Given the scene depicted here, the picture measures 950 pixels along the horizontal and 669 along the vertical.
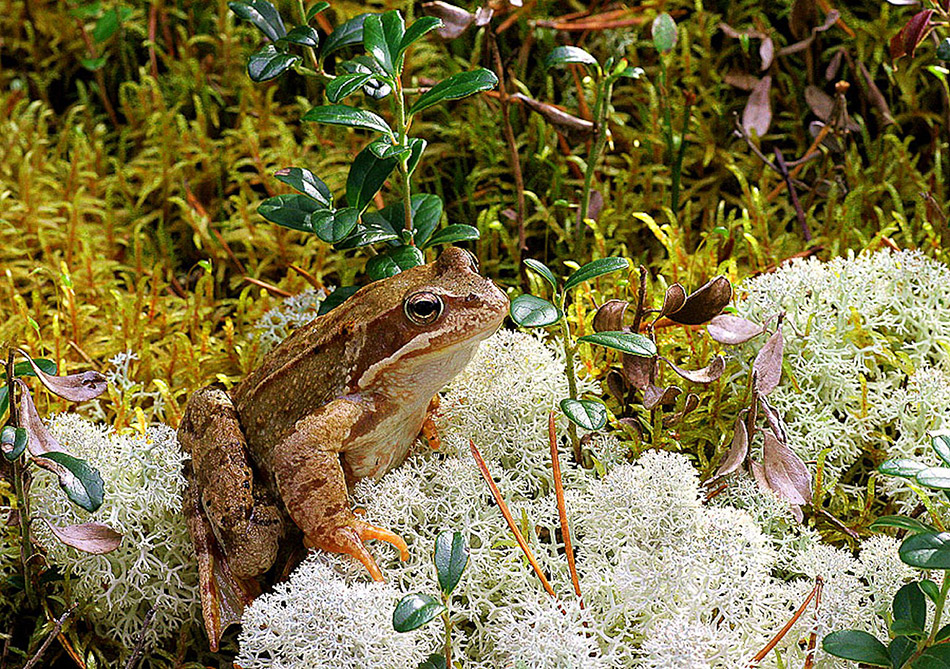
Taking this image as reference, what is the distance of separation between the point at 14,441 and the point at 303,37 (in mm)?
1123

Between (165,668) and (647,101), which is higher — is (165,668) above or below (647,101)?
below

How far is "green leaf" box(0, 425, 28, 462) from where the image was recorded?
73.1 inches

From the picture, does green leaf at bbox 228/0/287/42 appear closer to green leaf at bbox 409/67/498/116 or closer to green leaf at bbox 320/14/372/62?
green leaf at bbox 320/14/372/62

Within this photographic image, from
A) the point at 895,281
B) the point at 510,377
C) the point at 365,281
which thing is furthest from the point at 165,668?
the point at 895,281

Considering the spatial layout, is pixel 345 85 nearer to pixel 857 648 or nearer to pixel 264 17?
pixel 264 17

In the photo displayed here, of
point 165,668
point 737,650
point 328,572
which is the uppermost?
point 328,572

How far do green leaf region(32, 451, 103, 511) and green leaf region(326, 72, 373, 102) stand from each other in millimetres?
924

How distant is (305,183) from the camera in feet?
7.36

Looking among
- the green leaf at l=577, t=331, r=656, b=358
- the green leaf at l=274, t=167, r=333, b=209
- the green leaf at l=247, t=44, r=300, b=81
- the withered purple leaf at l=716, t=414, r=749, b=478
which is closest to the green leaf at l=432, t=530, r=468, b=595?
the green leaf at l=577, t=331, r=656, b=358

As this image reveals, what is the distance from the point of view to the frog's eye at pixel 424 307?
1884 mm

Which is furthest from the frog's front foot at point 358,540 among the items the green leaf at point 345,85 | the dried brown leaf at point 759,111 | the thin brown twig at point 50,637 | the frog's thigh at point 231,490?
the dried brown leaf at point 759,111

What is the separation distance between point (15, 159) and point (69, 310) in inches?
35.4

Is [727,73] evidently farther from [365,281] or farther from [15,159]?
[15,159]

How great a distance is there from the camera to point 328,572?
1.82m
